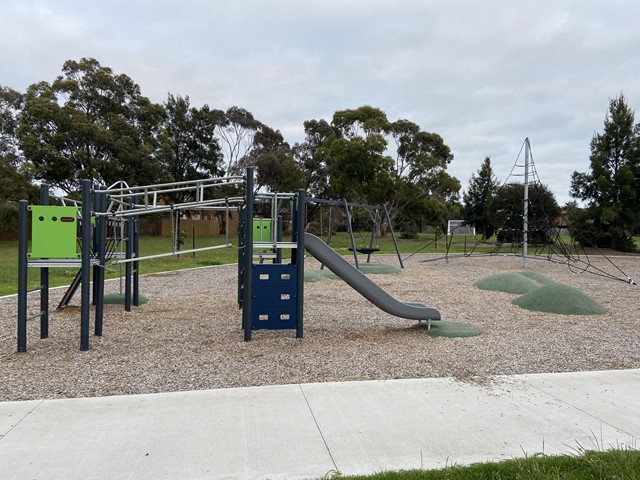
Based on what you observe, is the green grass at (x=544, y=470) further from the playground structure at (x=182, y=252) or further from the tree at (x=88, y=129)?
the tree at (x=88, y=129)

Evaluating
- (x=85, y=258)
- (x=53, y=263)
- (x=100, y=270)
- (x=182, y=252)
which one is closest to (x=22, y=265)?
(x=53, y=263)

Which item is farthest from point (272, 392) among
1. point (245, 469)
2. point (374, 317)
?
point (374, 317)

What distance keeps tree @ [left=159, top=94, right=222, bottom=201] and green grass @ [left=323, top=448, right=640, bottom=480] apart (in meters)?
40.5

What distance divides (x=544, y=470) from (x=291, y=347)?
139 inches

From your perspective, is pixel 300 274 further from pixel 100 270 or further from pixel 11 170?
pixel 11 170

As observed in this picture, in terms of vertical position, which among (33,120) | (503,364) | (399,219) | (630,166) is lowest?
(503,364)

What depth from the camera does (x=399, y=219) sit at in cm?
3812

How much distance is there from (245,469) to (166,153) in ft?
119

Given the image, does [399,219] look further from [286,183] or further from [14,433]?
[14,433]

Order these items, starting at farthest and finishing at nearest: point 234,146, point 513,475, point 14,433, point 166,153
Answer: point 234,146
point 166,153
point 14,433
point 513,475

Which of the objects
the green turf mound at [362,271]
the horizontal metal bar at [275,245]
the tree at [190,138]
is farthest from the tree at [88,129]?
the horizontal metal bar at [275,245]

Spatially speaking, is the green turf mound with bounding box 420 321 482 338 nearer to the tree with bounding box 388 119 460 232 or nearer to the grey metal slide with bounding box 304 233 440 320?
the grey metal slide with bounding box 304 233 440 320

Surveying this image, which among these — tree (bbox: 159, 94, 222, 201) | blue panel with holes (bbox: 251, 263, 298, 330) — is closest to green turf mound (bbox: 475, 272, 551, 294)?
blue panel with holes (bbox: 251, 263, 298, 330)

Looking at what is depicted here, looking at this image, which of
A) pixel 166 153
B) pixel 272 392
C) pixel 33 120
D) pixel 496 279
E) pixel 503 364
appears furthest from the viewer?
pixel 166 153
